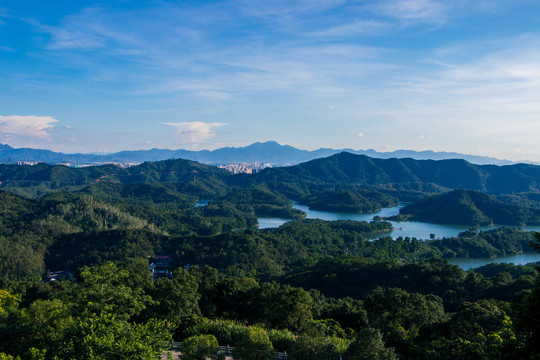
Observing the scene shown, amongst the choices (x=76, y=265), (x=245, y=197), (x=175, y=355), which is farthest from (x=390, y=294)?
(x=245, y=197)

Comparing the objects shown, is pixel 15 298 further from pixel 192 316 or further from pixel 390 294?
pixel 390 294

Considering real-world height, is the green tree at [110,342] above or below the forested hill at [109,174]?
below

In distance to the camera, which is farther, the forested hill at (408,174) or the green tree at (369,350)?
the forested hill at (408,174)

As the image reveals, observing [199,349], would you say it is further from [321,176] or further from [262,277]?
[321,176]

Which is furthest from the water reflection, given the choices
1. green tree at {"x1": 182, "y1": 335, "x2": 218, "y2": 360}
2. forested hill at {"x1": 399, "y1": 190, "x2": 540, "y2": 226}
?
green tree at {"x1": 182, "y1": 335, "x2": 218, "y2": 360}

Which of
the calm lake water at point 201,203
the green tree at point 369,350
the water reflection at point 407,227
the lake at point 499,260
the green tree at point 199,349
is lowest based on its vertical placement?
the lake at point 499,260

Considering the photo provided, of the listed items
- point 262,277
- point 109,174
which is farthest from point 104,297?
point 109,174

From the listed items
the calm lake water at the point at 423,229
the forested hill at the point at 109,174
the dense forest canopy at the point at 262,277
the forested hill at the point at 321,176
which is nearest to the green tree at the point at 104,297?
the dense forest canopy at the point at 262,277

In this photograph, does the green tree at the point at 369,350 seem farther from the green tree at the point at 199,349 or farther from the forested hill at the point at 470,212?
the forested hill at the point at 470,212
